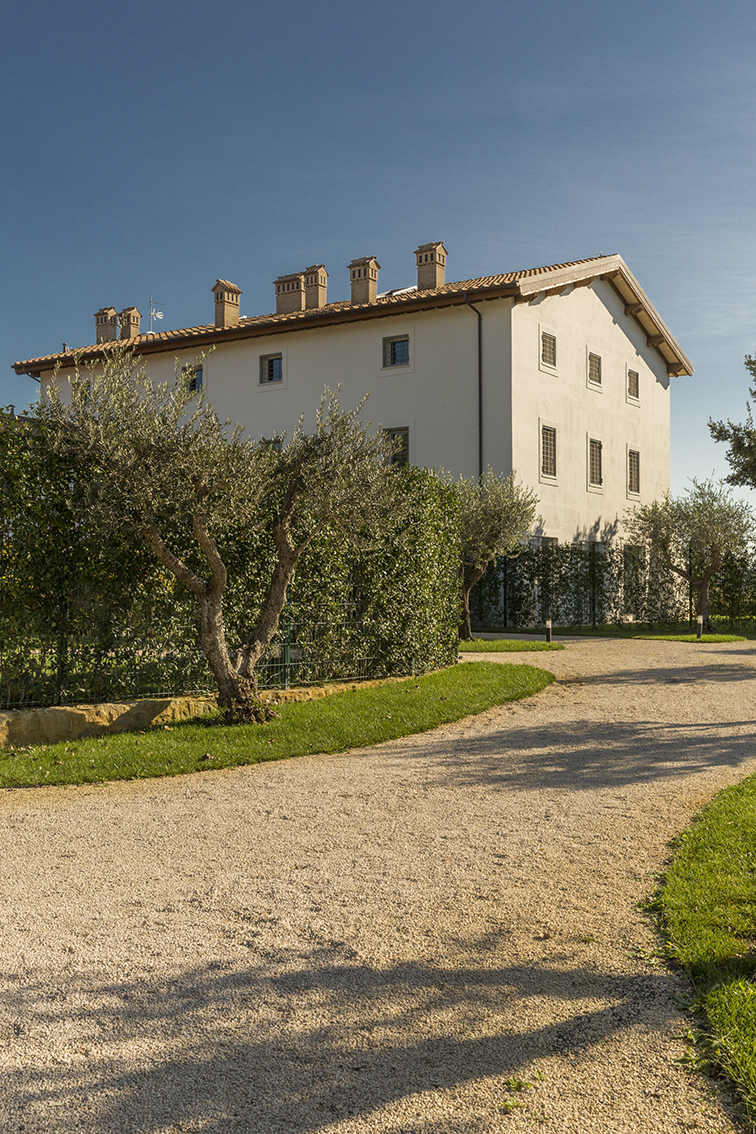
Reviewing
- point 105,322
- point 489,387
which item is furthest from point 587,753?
point 105,322

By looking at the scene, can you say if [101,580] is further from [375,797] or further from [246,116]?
[246,116]

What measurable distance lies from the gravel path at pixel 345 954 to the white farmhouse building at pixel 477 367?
19.6m

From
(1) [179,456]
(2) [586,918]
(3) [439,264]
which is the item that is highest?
(3) [439,264]

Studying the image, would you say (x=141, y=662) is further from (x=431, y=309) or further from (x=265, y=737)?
(x=431, y=309)

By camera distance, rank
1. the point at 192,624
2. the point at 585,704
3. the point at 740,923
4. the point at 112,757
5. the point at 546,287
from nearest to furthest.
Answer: the point at 740,923, the point at 112,757, the point at 192,624, the point at 585,704, the point at 546,287

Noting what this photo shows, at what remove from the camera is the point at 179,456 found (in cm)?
789

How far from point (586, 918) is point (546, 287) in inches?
954

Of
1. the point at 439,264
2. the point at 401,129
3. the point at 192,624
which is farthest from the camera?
the point at 439,264

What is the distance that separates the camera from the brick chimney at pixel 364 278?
28797 mm

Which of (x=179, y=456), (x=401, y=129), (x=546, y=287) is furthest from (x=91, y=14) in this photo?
(x=546, y=287)

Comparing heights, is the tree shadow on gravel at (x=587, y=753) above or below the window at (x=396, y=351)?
below

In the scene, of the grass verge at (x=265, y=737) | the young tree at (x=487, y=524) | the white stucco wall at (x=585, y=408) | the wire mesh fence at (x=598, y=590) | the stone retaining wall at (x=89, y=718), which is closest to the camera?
the grass verge at (x=265, y=737)

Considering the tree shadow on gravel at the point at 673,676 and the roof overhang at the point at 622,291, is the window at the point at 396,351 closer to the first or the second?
the roof overhang at the point at 622,291

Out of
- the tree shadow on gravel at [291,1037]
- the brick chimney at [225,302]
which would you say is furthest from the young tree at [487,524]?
the brick chimney at [225,302]
